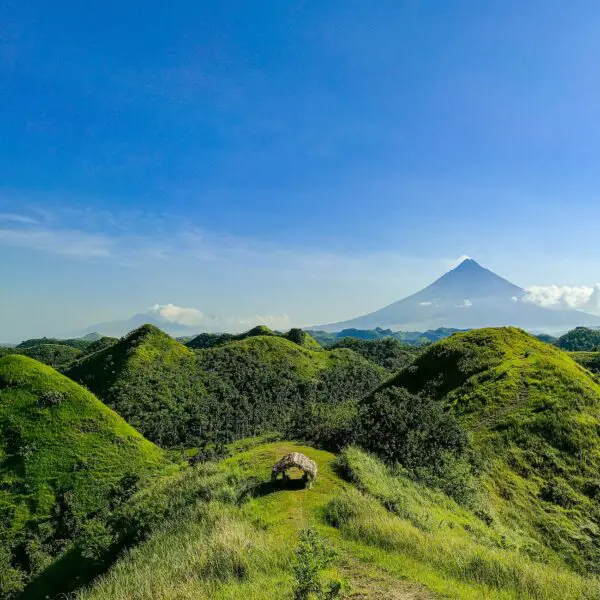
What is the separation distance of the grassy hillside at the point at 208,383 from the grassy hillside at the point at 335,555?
51.0m

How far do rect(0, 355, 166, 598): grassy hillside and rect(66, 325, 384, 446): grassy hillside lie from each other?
72.9 ft

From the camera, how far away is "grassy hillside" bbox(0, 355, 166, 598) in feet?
121

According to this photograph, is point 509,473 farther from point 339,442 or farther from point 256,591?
point 256,591

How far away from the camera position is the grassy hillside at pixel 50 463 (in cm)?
3678

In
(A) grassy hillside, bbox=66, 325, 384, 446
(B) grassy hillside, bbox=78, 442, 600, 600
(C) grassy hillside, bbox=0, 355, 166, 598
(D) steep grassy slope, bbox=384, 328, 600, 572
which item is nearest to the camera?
(B) grassy hillside, bbox=78, 442, 600, 600

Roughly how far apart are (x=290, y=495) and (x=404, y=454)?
10633 millimetres

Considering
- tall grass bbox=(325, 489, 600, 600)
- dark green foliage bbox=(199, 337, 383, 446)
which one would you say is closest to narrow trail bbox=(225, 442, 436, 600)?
tall grass bbox=(325, 489, 600, 600)

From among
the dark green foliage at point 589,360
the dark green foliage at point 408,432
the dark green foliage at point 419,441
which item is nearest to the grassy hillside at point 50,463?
the dark green foliage at point 408,432

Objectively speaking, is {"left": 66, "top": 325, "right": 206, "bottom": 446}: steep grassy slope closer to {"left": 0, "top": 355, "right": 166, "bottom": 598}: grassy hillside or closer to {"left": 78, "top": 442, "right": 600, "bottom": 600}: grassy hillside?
{"left": 0, "top": 355, "right": 166, "bottom": 598}: grassy hillside

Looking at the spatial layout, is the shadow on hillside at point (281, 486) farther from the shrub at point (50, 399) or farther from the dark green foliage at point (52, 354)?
the dark green foliage at point (52, 354)

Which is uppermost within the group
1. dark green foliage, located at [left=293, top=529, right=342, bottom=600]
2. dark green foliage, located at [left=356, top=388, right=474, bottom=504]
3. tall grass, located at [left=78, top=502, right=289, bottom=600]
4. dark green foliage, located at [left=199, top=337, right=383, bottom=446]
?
dark green foliage, located at [left=293, top=529, right=342, bottom=600]

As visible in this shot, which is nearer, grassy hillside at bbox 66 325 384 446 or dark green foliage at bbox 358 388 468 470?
dark green foliage at bbox 358 388 468 470

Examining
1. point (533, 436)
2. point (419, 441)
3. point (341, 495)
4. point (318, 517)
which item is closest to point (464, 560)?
point (318, 517)

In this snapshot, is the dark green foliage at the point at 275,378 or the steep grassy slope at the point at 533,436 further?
the dark green foliage at the point at 275,378
